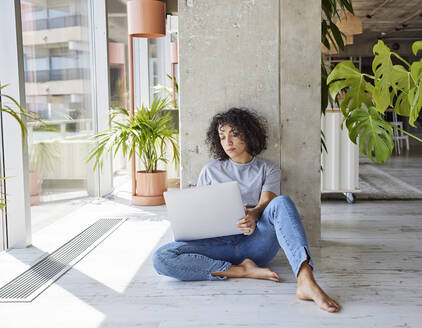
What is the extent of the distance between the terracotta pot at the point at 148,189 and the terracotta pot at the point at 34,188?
1.11 m

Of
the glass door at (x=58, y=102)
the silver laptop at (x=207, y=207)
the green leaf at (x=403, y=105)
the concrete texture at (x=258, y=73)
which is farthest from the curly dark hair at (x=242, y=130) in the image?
Result: the glass door at (x=58, y=102)

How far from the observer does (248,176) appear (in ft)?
8.63

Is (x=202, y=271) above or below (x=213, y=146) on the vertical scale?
below

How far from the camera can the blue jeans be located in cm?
220

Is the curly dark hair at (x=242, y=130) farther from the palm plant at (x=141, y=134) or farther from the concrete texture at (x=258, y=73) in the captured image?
the palm plant at (x=141, y=134)

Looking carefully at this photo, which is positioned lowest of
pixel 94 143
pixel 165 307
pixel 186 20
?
pixel 165 307

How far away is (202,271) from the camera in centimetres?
238

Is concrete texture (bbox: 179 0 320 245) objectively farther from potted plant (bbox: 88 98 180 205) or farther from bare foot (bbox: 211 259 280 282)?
potted plant (bbox: 88 98 180 205)

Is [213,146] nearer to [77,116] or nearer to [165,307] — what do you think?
[165,307]

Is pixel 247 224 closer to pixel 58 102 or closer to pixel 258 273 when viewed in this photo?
pixel 258 273

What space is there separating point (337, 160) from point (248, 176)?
6.59 ft

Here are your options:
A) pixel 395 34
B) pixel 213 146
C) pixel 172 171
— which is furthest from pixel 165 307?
pixel 395 34

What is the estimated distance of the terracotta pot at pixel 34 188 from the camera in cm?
338

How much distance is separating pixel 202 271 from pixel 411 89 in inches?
51.9
